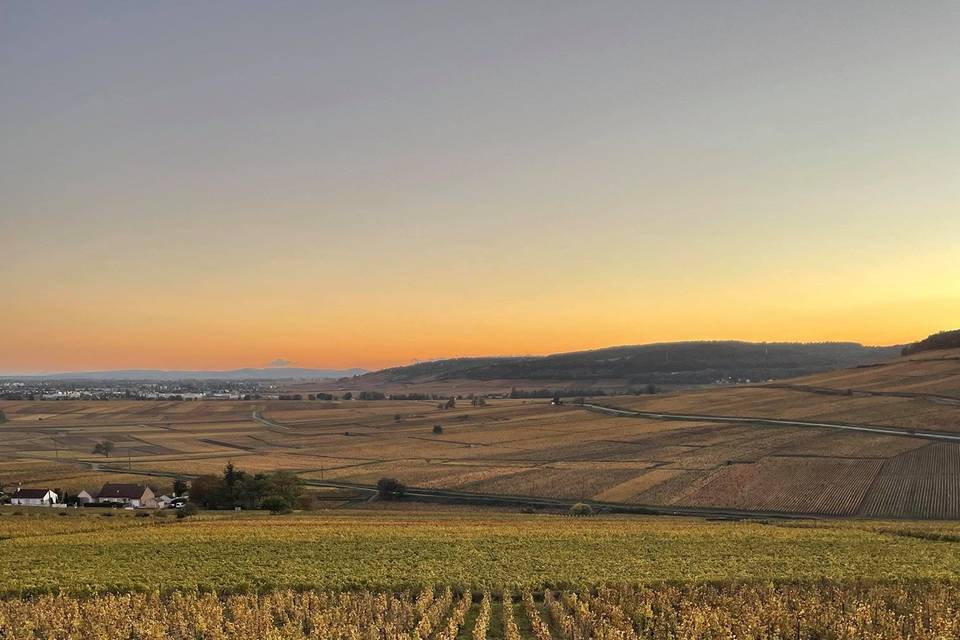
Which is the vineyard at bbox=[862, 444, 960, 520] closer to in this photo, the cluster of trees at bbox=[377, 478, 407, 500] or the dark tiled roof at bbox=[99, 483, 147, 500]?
the cluster of trees at bbox=[377, 478, 407, 500]

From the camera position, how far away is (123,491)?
7975 centimetres

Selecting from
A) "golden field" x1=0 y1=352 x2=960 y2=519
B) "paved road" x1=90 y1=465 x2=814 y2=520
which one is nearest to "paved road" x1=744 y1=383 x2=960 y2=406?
"golden field" x1=0 y1=352 x2=960 y2=519

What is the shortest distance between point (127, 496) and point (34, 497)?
38.9ft

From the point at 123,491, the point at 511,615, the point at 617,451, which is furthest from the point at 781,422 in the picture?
the point at 123,491

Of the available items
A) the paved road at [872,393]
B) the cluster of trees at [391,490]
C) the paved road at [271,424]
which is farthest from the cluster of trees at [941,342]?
the paved road at [271,424]

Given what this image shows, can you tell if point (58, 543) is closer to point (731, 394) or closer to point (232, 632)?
point (232, 632)

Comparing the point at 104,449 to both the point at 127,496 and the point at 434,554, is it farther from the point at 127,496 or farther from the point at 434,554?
the point at 434,554

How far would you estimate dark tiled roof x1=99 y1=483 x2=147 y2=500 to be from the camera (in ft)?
260

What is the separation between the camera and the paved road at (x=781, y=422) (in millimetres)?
91188

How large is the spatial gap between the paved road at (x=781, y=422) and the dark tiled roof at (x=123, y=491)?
96889 millimetres

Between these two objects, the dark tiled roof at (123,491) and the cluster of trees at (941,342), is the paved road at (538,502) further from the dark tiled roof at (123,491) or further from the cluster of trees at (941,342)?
the cluster of trees at (941,342)

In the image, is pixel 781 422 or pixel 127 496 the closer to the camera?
pixel 127 496

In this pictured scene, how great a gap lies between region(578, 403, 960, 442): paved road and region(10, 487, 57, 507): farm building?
107 meters

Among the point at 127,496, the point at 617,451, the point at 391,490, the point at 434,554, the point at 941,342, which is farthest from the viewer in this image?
the point at 941,342
